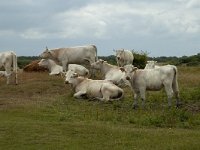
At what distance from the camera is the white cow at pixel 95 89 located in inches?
718

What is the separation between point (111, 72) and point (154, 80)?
5.52 meters

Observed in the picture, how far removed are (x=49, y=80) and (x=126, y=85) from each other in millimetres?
4031

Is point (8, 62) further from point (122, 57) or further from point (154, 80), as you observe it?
point (154, 80)

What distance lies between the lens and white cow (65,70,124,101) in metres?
18.2

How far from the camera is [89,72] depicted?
1003 inches

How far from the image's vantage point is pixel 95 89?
1884 centimetres

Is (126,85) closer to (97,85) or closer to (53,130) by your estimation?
(97,85)

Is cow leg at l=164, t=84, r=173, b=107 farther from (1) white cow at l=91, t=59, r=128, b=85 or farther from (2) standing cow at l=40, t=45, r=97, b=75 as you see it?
(2) standing cow at l=40, t=45, r=97, b=75

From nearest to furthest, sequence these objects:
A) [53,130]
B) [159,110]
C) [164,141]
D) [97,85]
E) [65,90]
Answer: [164,141] < [53,130] < [159,110] < [97,85] < [65,90]

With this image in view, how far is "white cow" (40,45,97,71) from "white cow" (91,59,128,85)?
2374 mm

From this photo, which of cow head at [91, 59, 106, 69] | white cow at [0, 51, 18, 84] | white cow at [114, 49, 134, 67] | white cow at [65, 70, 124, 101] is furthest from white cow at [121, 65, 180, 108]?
white cow at [114, 49, 134, 67]

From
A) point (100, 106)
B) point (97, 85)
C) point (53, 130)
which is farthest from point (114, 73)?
point (53, 130)

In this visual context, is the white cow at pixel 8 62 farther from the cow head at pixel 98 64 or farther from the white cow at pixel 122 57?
the white cow at pixel 122 57

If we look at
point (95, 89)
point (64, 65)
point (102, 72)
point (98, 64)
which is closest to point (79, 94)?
point (95, 89)
